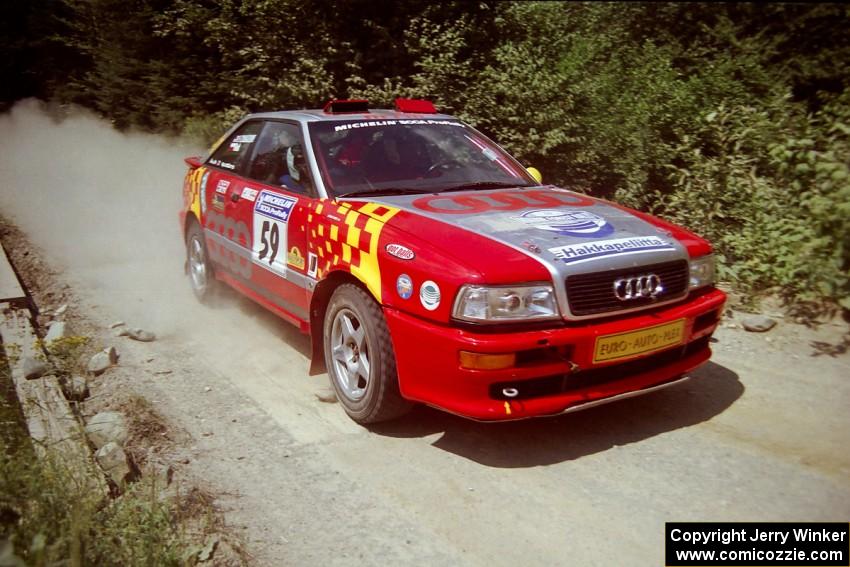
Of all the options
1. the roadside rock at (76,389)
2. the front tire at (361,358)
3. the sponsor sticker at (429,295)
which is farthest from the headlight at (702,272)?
the roadside rock at (76,389)

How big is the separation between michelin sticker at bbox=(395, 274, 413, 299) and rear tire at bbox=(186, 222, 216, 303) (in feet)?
9.85

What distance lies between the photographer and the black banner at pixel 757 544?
111 inches

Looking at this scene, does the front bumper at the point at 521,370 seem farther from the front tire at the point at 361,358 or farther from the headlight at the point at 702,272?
the headlight at the point at 702,272

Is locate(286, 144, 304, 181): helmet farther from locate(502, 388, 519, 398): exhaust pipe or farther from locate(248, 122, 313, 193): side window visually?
locate(502, 388, 519, 398): exhaust pipe

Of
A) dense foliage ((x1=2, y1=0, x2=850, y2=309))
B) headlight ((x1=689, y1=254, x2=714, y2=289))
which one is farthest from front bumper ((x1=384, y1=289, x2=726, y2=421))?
dense foliage ((x1=2, y1=0, x2=850, y2=309))

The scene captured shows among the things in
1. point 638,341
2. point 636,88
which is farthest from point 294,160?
point 636,88

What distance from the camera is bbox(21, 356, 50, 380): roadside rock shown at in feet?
14.7

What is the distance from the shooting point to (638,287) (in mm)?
3496

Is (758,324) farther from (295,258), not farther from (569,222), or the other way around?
(295,258)

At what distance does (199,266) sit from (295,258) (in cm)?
218

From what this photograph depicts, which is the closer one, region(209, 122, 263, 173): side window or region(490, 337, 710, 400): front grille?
region(490, 337, 710, 400): front grille

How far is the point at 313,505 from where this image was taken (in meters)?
3.27

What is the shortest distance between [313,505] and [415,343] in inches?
33.7

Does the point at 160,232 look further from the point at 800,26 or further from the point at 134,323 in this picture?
the point at 800,26
